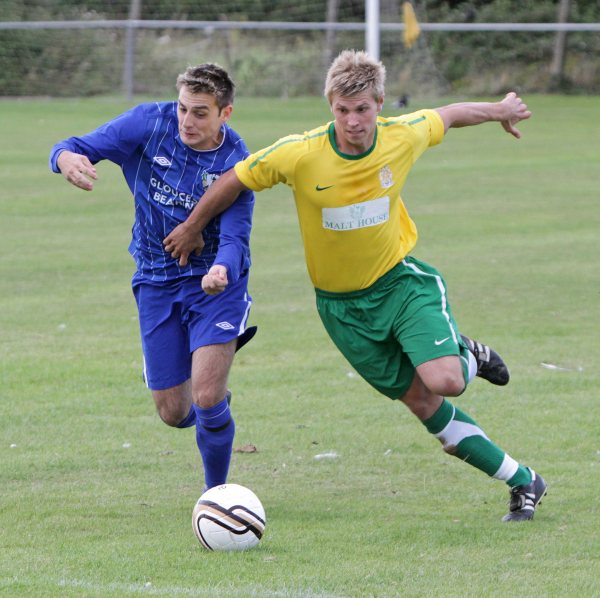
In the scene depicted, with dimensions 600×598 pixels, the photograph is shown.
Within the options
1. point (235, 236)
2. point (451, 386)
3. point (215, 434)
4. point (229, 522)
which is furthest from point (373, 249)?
point (229, 522)

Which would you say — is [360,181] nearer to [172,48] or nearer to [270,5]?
[172,48]

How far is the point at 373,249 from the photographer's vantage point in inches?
230

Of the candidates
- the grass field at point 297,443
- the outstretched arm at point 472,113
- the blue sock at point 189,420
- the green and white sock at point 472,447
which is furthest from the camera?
the blue sock at point 189,420

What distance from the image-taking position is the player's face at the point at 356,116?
5.54 meters

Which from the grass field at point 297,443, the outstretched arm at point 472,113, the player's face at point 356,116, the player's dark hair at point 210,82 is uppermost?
the player's dark hair at point 210,82

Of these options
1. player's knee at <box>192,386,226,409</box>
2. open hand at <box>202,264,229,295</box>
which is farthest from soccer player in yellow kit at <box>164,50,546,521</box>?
player's knee at <box>192,386,226,409</box>

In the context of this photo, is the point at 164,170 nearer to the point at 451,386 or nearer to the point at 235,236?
the point at 235,236

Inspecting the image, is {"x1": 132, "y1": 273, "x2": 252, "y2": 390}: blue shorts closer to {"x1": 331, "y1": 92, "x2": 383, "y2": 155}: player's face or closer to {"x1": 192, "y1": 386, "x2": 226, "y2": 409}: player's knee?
{"x1": 192, "y1": 386, "x2": 226, "y2": 409}: player's knee

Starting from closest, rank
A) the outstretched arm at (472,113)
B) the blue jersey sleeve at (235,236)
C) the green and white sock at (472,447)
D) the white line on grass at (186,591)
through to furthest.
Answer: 1. the white line on grass at (186,591)
2. the blue jersey sleeve at (235,236)
3. the green and white sock at (472,447)
4. the outstretched arm at (472,113)

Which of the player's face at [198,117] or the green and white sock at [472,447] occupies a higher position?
the player's face at [198,117]

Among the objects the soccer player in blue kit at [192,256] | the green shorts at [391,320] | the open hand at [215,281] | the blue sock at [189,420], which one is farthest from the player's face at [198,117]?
the blue sock at [189,420]

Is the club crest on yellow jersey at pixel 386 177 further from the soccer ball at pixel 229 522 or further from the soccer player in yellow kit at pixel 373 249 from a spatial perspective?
the soccer ball at pixel 229 522

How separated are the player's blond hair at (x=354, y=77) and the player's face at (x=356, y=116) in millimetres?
29

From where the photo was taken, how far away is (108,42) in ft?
109
